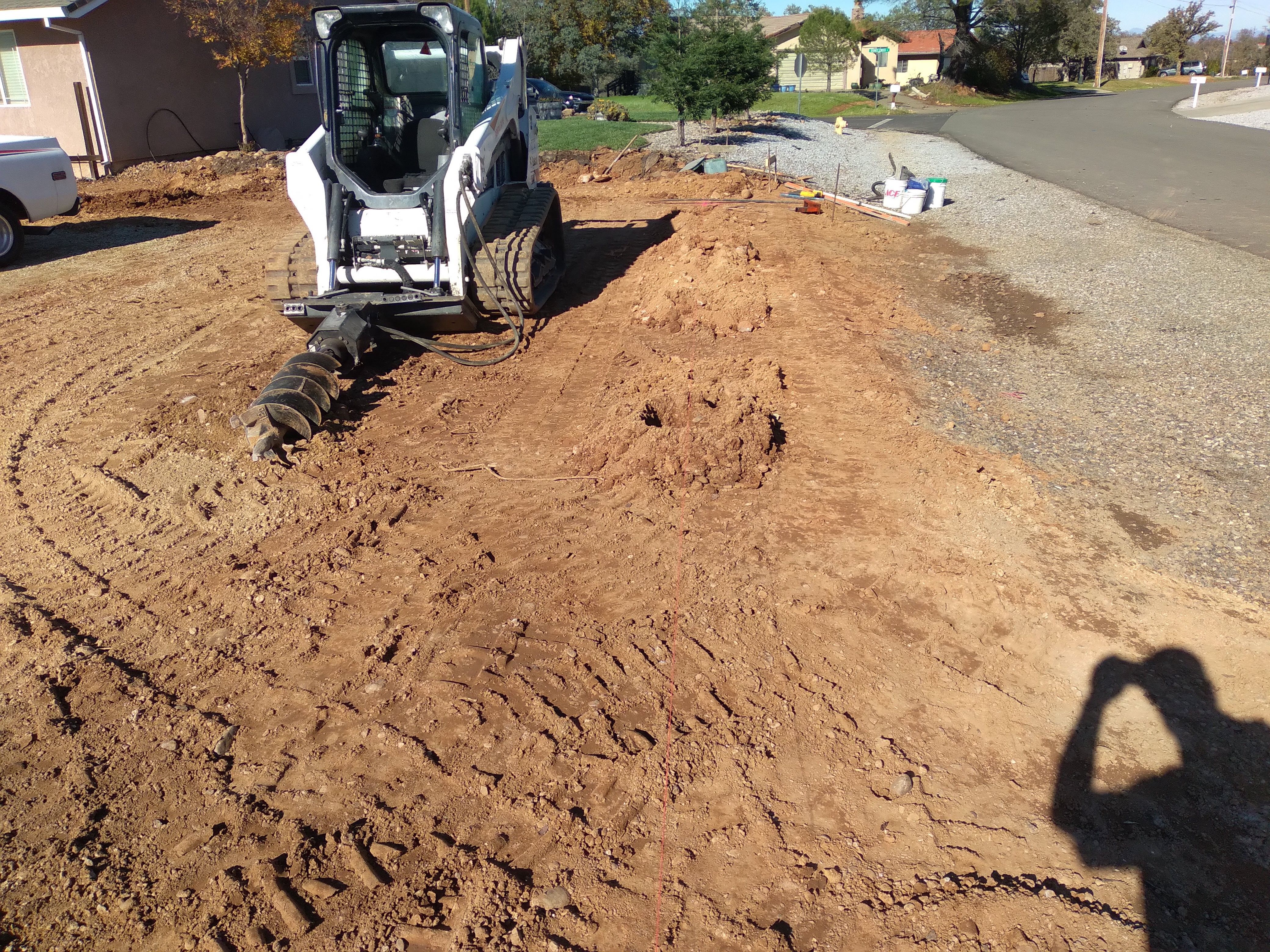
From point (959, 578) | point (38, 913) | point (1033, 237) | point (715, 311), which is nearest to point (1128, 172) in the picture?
point (1033, 237)

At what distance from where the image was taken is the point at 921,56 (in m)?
68.2

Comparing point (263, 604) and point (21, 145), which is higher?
point (21, 145)

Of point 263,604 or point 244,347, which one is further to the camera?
point 244,347

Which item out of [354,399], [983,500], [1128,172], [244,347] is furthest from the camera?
[1128,172]

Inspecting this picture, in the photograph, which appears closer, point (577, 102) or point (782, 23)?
point (577, 102)

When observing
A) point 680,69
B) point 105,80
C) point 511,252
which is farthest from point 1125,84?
point 511,252

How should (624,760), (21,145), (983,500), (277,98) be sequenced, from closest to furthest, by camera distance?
1. (624,760)
2. (983,500)
3. (21,145)
4. (277,98)

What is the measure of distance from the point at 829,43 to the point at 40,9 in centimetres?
4346

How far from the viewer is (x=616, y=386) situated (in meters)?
7.46

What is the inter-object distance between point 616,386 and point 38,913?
17.6ft

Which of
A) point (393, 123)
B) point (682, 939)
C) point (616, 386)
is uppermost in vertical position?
point (393, 123)

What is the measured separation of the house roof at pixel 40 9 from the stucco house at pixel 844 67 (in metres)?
46.7

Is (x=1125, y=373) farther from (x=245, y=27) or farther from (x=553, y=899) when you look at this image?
(x=245, y=27)

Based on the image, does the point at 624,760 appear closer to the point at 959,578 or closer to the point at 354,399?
the point at 959,578
